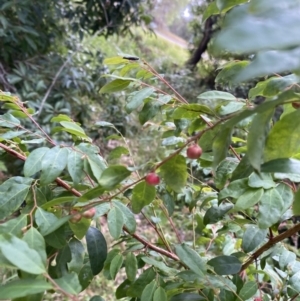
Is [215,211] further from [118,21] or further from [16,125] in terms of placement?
[118,21]

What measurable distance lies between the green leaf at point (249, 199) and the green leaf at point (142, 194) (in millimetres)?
103

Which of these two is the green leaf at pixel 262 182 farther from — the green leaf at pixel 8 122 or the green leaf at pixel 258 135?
the green leaf at pixel 8 122

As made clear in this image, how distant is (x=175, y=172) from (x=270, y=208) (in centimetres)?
12

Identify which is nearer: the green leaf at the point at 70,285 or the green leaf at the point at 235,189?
the green leaf at the point at 70,285

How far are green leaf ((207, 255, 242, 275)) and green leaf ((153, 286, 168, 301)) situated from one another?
74mm

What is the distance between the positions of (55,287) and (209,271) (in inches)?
10.7

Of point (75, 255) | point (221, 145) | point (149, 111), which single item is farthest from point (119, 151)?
point (221, 145)

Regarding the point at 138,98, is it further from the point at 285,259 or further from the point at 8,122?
the point at 285,259

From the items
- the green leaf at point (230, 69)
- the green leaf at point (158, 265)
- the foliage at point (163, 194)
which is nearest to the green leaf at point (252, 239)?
the foliage at point (163, 194)

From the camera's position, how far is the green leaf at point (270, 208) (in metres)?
0.42

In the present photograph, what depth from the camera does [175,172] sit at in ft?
1.30

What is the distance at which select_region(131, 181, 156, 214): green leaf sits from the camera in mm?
424

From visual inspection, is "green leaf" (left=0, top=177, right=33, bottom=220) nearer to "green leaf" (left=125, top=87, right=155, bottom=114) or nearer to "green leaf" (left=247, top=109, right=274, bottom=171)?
"green leaf" (left=125, top=87, right=155, bottom=114)

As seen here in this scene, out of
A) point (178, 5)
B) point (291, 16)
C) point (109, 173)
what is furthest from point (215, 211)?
point (178, 5)
